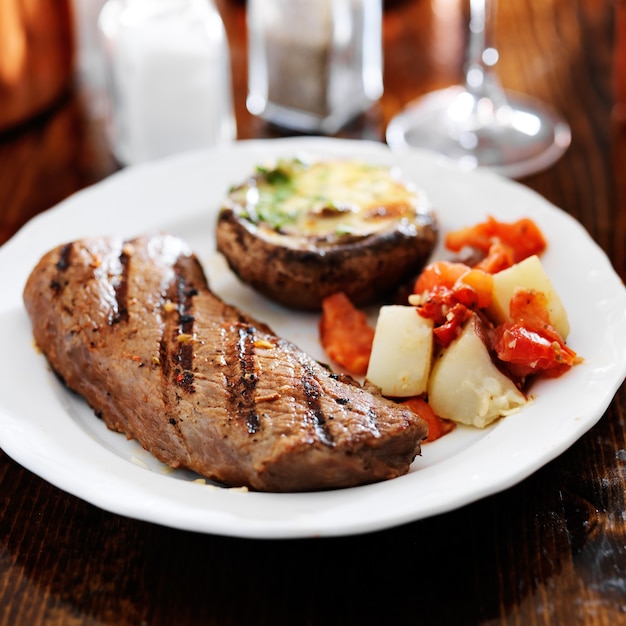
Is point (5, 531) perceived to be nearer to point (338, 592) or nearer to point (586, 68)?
point (338, 592)

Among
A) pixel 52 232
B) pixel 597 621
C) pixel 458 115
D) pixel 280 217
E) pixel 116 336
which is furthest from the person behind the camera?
pixel 458 115

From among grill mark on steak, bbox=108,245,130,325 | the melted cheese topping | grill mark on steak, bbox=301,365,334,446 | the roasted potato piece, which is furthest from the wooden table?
the melted cheese topping

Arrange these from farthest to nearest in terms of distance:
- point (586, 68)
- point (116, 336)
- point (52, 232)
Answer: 1. point (586, 68)
2. point (52, 232)
3. point (116, 336)

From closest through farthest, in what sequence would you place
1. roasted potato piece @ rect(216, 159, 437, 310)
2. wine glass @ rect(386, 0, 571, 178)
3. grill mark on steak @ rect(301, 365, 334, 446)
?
grill mark on steak @ rect(301, 365, 334, 446) < roasted potato piece @ rect(216, 159, 437, 310) < wine glass @ rect(386, 0, 571, 178)

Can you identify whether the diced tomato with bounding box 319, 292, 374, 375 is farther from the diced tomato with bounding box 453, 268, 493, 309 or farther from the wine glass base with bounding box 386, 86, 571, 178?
the wine glass base with bounding box 386, 86, 571, 178

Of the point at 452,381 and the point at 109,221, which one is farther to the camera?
the point at 109,221

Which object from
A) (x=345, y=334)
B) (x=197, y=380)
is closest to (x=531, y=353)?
(x=345, y=334)

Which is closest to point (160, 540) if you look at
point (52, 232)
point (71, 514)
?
point (71, 514)

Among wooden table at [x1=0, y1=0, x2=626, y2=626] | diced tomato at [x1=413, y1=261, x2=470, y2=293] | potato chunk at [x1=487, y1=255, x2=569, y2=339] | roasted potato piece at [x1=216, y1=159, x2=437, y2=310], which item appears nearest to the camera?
wooden table at [x1=0, y1=0, x2=626, y2=626]
